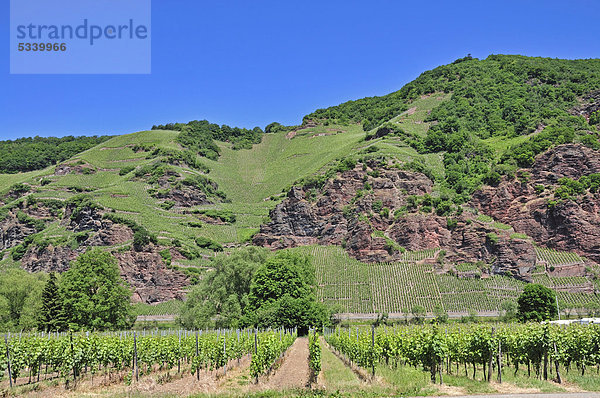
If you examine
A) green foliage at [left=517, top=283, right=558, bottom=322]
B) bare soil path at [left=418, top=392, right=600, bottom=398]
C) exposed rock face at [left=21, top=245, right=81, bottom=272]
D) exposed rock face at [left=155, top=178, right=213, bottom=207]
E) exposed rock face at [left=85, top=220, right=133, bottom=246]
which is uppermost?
exposed rock face at [left=155, top=178, right=213, bottom=207]

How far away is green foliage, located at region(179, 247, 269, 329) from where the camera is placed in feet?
190

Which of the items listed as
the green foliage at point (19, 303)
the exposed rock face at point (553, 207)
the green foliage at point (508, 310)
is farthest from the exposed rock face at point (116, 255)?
the exposed rock face at point (553, 207)

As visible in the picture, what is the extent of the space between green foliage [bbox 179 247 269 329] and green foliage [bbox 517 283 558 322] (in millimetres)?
33949

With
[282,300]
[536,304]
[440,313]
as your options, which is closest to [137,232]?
[282,300]

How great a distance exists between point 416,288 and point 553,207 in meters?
Result: 31.5

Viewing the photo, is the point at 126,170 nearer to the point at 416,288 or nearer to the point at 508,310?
the point at 416,288

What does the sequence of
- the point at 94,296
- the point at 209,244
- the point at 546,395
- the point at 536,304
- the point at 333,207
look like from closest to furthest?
the point at 546,395 < the point at 94,296 < the point at 536,304 < the point at 209,244 < the point at 333,207

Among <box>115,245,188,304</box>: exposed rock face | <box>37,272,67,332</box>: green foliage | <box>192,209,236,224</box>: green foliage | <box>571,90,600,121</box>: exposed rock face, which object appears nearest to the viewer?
<box>37,272,67,332</box>: green foliage

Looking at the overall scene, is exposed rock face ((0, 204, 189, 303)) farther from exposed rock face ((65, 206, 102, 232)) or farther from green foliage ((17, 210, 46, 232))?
green foliage ((17, 210, 46, 232))

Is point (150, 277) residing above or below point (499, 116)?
below

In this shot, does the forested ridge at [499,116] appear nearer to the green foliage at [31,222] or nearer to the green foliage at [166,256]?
the green foliage at [166,256]

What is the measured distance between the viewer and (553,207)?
300ft

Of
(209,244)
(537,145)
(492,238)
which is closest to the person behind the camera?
(492,238)

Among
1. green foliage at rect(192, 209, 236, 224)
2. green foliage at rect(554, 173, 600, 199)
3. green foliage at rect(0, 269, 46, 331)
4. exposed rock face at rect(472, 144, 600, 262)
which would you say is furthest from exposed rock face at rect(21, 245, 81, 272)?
green foliage at rect(554, 173, 600, 199)
